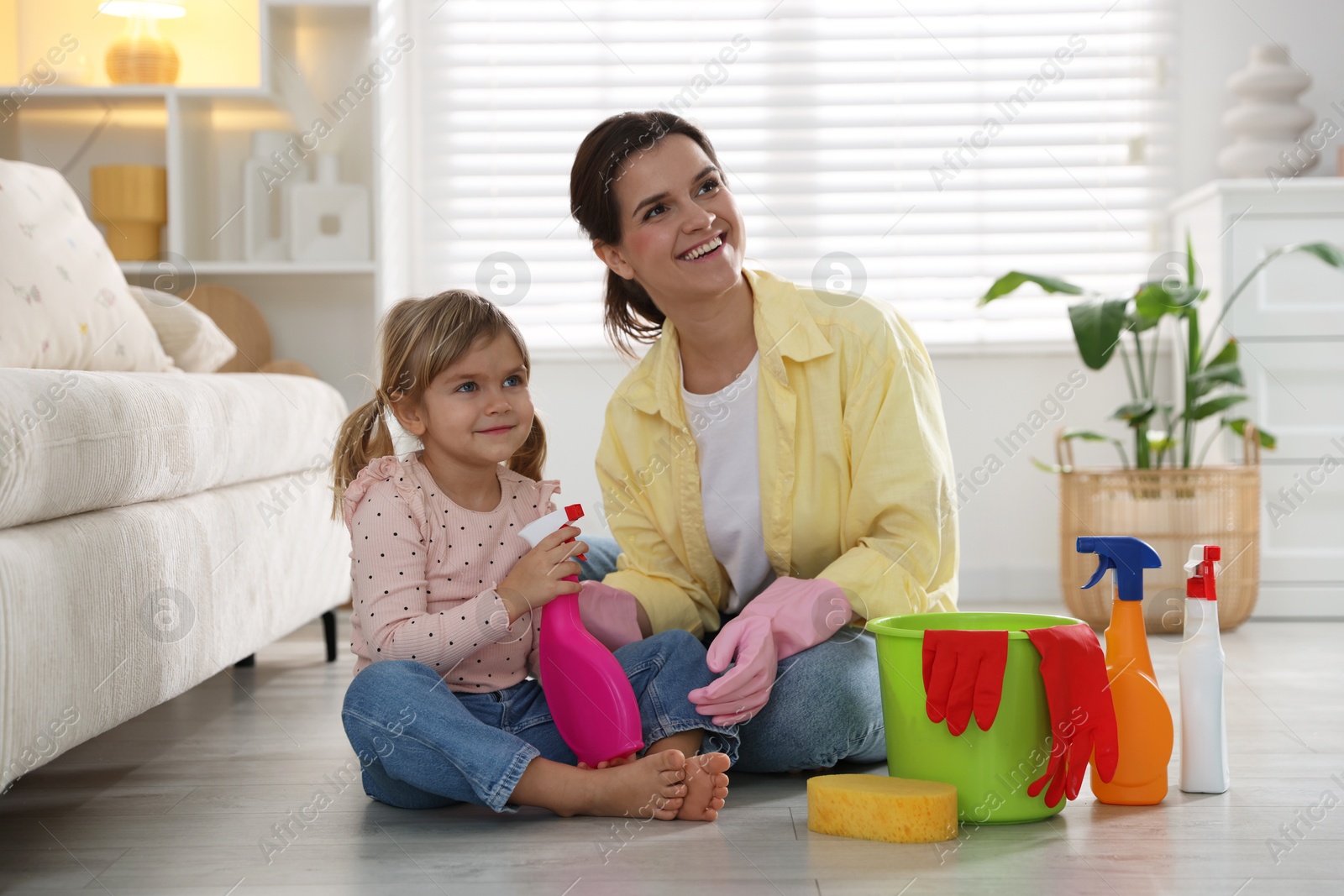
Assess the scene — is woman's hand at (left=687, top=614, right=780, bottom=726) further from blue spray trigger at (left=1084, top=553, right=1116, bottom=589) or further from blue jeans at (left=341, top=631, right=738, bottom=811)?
blue spray trigger at (left=1084, top=553, right=1116, bottom=589)

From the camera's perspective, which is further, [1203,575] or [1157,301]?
[1157,301]

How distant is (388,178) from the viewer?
9.00ft

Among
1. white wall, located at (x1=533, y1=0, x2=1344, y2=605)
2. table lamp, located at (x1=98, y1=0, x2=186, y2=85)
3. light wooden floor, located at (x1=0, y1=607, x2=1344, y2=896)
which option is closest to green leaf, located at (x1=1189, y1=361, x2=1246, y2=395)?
→ white wall, located at (x1=533, y1=0, x2=1344, y2=605)

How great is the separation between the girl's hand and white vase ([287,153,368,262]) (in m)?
1.58

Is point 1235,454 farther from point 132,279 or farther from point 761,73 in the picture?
point 132,279

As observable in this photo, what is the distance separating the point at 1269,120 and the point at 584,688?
2.20 metres

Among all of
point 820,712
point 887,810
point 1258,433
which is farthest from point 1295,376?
point 887,810

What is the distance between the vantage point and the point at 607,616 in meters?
1.41

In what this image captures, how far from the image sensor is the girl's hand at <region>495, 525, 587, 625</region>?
Result: 1.21m

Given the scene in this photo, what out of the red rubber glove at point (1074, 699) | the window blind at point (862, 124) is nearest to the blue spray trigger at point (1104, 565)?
the red rubber glove at point (1074, 699)

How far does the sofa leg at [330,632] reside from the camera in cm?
219

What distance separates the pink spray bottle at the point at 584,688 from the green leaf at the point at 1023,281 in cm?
146

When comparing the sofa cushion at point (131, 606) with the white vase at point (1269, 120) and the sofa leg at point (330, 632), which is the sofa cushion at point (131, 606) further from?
the white vase at point (1269, 120)

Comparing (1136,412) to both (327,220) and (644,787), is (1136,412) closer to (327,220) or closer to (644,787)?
(644,787)
